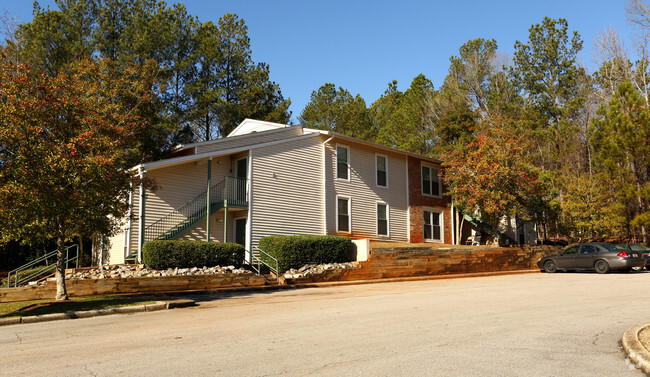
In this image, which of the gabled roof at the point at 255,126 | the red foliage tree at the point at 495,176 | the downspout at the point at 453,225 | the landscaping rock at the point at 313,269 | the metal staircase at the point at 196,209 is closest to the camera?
the landscaping rock at the point at 313,269

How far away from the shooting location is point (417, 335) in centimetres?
816

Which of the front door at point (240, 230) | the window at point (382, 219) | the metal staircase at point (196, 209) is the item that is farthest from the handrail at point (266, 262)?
the window at point (382, 219)

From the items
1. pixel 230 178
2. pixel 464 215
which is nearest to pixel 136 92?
pixel 230 178

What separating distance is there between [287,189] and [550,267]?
12.9m

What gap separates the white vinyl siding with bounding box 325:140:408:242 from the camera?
27.1 metres

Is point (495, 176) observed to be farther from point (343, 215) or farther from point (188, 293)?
point (188, 293)

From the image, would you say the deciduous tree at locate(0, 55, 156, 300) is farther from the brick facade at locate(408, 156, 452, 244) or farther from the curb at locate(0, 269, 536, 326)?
the brick facade at locate(408, 156, 452, 244)

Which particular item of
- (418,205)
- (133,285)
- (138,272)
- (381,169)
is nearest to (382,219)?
(381,169)

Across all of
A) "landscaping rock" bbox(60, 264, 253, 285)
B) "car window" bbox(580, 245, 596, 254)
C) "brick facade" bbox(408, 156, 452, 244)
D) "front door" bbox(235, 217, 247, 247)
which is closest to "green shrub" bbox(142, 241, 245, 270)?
"landscaping rock" bbox(60, 264, 253, 285)

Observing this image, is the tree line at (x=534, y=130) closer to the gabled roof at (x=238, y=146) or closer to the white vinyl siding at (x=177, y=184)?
the gabled roof at (x=238, y=146)

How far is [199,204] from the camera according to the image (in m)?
23.0

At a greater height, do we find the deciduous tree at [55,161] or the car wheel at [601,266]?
the deciduous tree at [55,161]

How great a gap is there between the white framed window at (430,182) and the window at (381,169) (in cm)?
317

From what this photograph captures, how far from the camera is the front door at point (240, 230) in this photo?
2439cm
